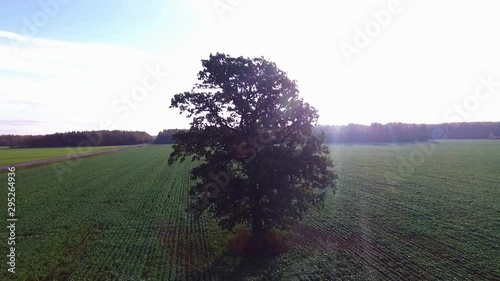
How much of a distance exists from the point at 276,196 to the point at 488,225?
44.3ft

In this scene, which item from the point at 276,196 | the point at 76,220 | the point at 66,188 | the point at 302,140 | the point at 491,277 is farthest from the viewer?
the point at 66,188

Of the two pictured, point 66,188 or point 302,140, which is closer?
point 302,140

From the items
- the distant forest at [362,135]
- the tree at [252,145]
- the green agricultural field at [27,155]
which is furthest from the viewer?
the distant forest at [362,135]

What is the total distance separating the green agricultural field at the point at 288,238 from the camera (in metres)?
16.6

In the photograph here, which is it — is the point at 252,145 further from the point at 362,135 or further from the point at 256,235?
the point at 362,135

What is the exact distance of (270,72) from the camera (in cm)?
1995

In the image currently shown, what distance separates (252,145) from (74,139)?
157m

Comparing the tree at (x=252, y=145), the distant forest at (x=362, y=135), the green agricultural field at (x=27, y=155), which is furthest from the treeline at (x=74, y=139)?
the tree at (x=252, y=145)

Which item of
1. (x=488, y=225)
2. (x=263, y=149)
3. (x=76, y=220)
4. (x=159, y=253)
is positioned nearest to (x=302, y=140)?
(x=263, y=149)

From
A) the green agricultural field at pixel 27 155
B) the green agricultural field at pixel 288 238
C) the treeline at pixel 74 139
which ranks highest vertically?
the treeline at pixel 74 139

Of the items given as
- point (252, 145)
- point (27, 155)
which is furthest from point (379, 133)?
point (252, 145)

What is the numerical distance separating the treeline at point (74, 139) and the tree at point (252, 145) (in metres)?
151

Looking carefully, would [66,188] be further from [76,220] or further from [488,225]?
[488,225]

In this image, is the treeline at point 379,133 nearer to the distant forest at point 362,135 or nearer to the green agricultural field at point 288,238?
the distant forest at point 362,135
